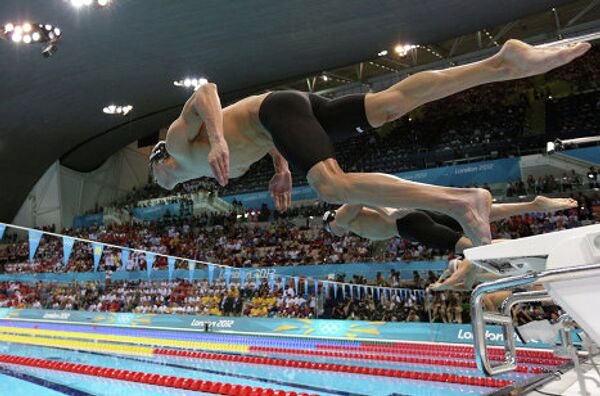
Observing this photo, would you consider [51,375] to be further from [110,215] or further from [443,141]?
[110,215]

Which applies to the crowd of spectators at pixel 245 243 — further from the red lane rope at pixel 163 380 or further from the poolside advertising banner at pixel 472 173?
the red lane rope at pixel 163 380

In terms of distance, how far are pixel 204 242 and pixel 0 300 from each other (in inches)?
250

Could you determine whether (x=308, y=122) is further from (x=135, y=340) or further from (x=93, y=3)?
(x=93, y=3)

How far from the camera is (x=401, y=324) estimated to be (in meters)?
7.98

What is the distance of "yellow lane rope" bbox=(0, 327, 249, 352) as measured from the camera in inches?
341

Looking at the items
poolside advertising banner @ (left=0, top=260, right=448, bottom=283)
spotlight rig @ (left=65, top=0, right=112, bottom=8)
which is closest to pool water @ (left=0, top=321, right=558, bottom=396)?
poolside advertising banner @ (left=0, top=260, right=448, bottom=283)

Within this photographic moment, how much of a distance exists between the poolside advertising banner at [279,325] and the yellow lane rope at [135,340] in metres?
0.77

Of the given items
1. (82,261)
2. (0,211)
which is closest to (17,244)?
(0,211)

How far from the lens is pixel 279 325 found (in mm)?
9516

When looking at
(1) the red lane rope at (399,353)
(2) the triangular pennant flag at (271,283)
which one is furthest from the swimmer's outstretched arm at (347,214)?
(2) the triangular pennant flag at (271,283)

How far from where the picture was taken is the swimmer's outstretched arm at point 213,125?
271 cm

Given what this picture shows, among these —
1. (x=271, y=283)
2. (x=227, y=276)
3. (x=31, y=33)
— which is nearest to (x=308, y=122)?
(x=271, y=283)

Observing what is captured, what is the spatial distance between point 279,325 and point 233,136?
684cm

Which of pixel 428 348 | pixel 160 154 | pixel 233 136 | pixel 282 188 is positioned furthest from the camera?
pixel 428 348
